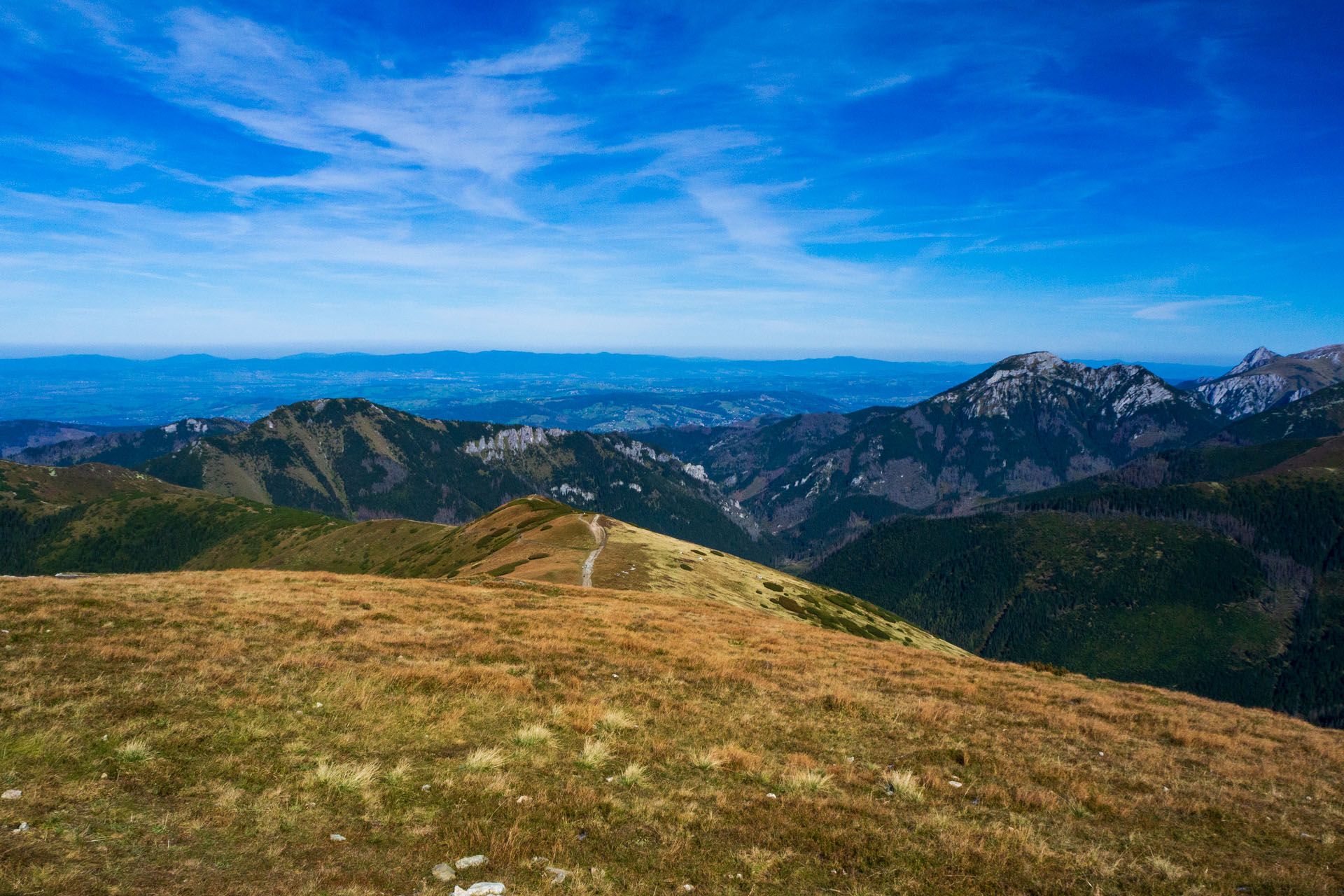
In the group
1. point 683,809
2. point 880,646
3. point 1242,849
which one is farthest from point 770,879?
point 880,646

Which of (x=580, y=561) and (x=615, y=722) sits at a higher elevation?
(x=615, y=722)

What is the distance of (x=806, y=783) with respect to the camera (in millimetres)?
15516

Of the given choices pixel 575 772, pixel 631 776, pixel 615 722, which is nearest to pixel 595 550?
pixel 615 722

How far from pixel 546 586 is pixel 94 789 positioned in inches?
1620

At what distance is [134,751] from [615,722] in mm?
11751

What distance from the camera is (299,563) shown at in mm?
169125

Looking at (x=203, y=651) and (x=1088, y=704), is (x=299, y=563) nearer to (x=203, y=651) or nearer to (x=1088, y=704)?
(x=203, y=651)

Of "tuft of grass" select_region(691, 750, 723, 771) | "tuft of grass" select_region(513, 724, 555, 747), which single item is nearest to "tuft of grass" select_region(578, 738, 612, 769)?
"tuft of grass" select_region(513, 724, 555, 747)

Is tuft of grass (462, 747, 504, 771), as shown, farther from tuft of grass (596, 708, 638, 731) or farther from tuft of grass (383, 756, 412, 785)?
tuft of grass (596, 708, 638, 731)

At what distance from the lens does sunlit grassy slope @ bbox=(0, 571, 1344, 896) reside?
35.8 ft

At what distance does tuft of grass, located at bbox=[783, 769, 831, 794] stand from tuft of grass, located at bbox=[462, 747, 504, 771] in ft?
24.4

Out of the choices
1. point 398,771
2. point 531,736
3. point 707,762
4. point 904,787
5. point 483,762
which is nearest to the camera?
point 398,771

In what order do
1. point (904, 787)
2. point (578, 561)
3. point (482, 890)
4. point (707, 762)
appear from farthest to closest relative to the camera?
1. point (578, 561)
2. point (707, 762)
3. point (904, 787)
4. point (482, 890)

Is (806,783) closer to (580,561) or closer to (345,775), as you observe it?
(345,775)
